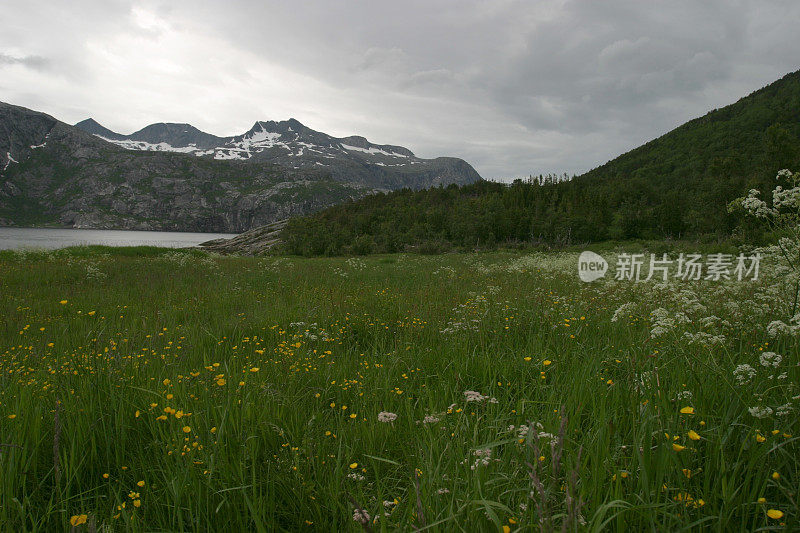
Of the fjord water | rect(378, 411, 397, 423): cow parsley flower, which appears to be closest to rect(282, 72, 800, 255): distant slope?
the fjord water

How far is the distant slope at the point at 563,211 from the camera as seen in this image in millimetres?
52719

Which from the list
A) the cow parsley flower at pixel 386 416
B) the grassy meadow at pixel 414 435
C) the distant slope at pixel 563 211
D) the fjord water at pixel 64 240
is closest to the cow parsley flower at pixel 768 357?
the grassy meadow at pixel 414 435

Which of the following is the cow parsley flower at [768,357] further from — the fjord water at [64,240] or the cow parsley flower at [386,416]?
the fjord water at [64,240]

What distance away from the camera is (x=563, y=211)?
71500 millimetres

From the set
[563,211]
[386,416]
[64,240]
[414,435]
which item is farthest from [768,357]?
[64,240]

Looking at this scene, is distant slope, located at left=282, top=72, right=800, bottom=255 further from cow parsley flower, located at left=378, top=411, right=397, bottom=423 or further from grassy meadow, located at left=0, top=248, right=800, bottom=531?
cow parsley flower, located at left=378, top=411, right=397, bottom=423

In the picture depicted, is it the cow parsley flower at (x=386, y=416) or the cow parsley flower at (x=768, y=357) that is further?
the cow parsley flower at (x=386, y=416)

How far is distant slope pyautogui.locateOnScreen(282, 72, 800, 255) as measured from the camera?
5272cm

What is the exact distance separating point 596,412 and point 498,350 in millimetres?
1937

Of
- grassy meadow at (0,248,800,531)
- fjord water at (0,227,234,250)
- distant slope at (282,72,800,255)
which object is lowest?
fjord water at (0,227,234,250)

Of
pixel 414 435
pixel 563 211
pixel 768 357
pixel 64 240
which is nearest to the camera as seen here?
pixel 768 357

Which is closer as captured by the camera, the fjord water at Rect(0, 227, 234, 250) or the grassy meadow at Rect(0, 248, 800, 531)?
the grassy meadow at Rect(0, 248, 800, 531)

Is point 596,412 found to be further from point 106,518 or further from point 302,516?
point 106,518

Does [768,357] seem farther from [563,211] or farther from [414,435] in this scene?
[563,211]
